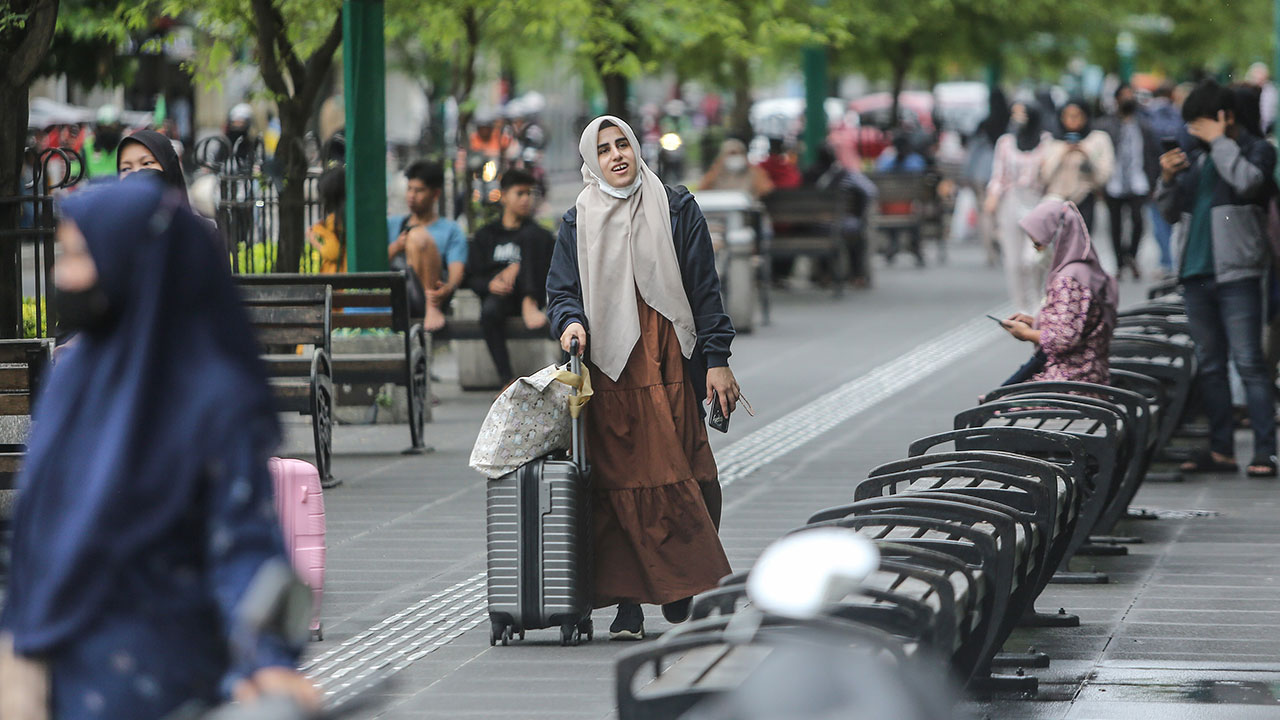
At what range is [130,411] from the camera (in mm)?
2822

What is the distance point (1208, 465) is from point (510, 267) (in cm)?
489

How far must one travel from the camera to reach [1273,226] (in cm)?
952

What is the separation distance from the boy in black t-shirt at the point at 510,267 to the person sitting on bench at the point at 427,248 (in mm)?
187

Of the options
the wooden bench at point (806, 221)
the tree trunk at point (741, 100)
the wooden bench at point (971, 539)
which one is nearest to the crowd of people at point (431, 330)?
the wooden bench at point (971, 539)

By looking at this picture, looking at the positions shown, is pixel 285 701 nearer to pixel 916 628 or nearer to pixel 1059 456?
pixel 916 628

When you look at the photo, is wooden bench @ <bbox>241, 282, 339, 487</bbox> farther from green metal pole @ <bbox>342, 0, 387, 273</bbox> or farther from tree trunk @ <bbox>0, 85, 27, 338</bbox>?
green metal pole @ <bbox>342, 0, 387, 273</bbox>

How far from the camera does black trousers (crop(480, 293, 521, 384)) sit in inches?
508

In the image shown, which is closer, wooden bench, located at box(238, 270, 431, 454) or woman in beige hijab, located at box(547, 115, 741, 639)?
woman in beige hijab, located at box(547, 115, 741, 639)

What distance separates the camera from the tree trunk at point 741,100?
83.6 feet

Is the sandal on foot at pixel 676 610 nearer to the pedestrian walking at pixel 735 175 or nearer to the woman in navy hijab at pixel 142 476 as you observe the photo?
the woman in navy hijab at pixel 142 476

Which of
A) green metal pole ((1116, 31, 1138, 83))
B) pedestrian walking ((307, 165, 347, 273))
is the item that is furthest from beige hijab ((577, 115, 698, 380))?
green metal pole ((1116, 31, 1138, 83))

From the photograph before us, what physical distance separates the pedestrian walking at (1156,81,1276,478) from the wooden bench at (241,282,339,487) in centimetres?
411

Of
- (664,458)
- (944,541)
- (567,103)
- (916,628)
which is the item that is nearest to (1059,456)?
(664,458)

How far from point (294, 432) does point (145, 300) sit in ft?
29.3
